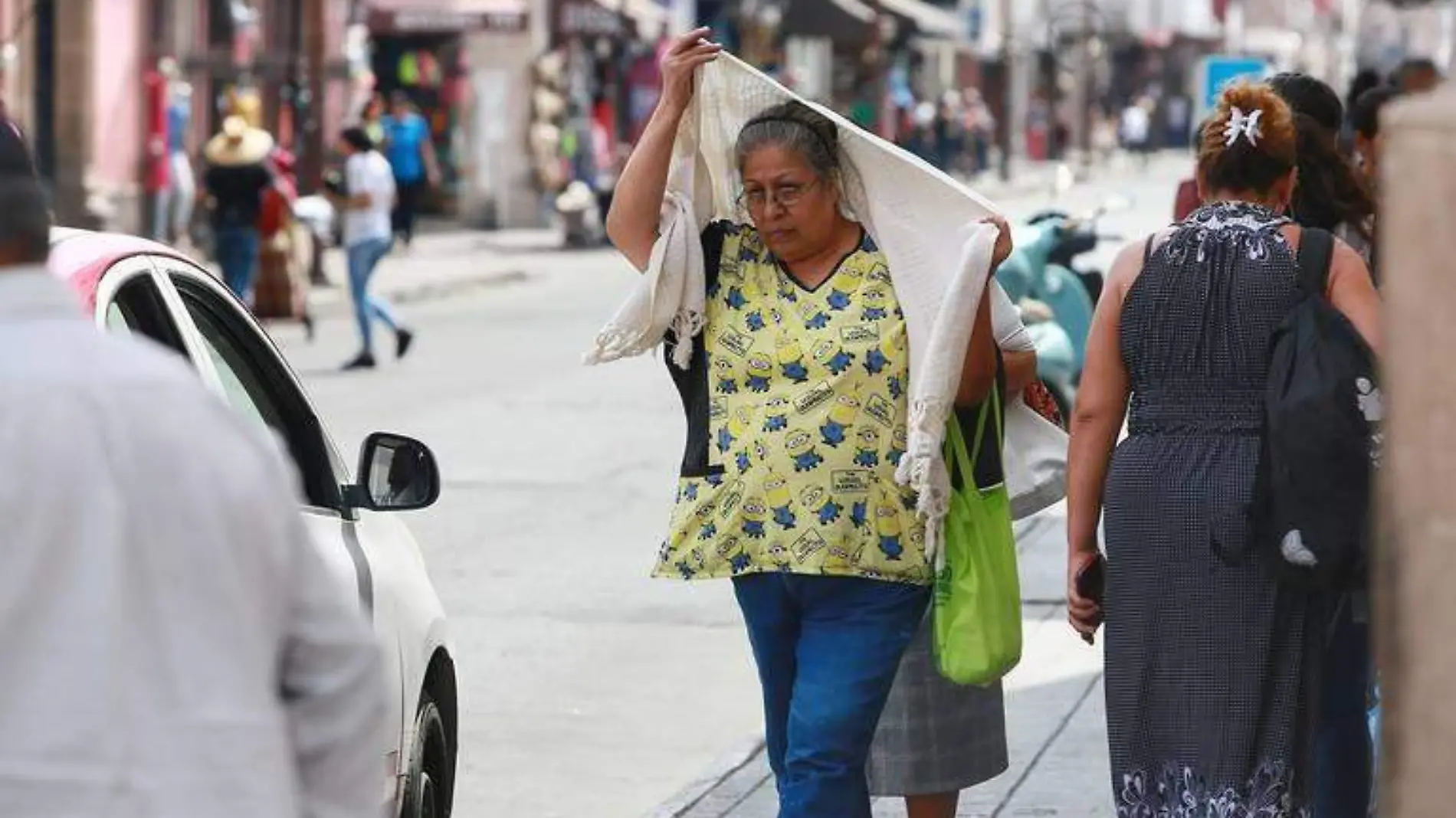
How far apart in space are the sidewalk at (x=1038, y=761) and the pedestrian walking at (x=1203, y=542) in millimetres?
2079

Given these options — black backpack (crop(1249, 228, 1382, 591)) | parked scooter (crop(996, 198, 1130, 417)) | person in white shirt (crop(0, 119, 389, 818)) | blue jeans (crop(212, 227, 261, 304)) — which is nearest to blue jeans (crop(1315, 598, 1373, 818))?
black backpack (crop(1249, 228, 1382, 591))

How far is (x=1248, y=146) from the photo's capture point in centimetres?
586

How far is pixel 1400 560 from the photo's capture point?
2.58 meters

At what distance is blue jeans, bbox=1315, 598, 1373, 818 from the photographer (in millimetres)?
5895

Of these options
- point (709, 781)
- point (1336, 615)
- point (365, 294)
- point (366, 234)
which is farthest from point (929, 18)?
point (1336, 615)

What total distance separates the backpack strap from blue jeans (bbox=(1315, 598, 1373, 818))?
1.80ft

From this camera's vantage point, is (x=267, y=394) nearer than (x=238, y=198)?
Yes

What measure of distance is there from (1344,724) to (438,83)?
121ft

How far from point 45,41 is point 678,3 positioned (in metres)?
23.2

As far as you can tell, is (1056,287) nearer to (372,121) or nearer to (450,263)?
(372,121)

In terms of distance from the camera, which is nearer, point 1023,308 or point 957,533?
point 957,533

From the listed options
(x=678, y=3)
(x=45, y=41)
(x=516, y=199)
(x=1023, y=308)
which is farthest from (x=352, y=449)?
(x=678, y=3)

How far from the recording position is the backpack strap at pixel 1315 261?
5.62 m

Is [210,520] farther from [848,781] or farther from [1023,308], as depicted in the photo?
[1023,308]
